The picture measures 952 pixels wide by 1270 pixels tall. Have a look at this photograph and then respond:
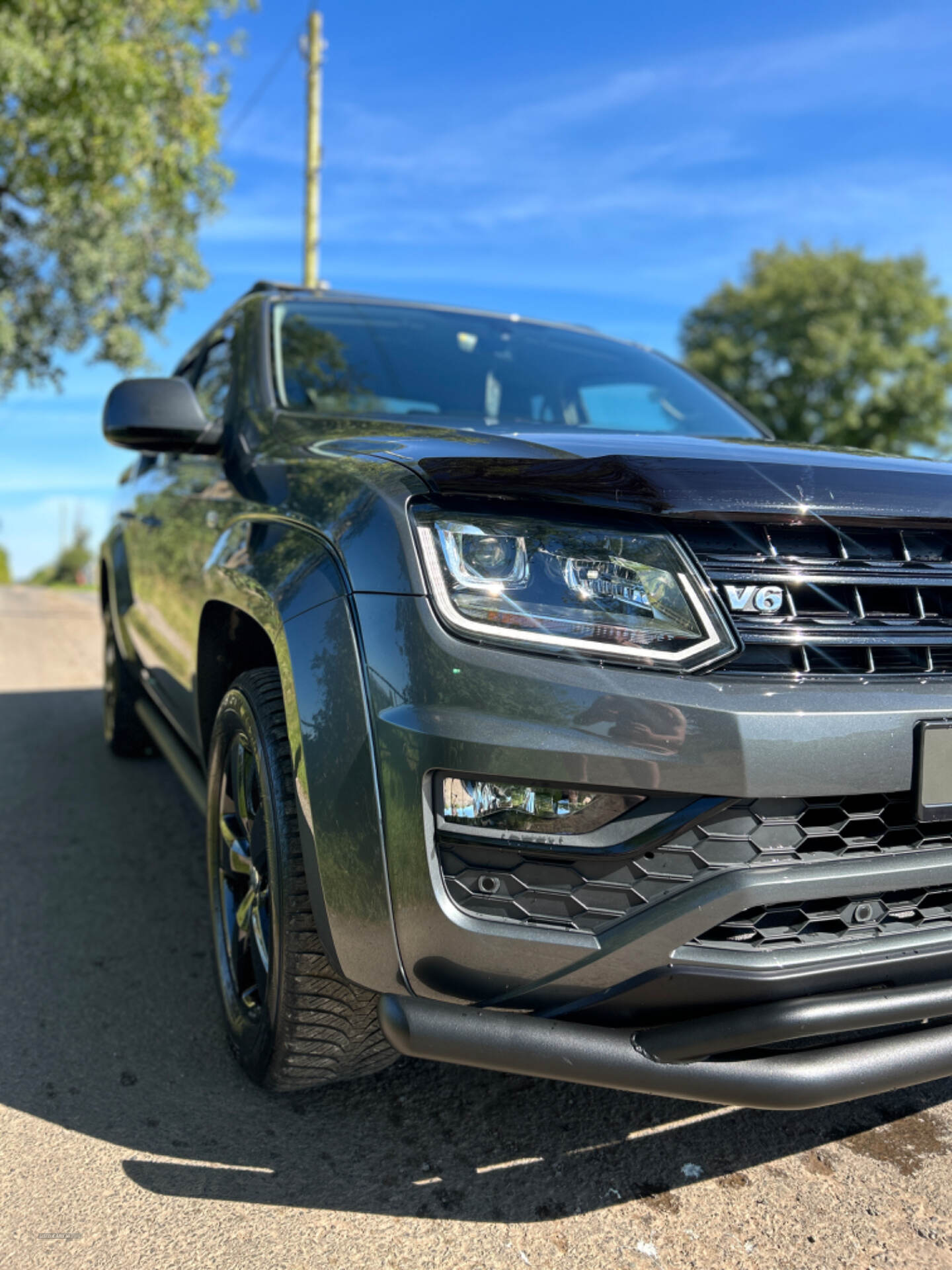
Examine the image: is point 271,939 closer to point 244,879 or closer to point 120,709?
point 244,879

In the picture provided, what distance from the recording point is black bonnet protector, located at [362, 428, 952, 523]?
1.61 m

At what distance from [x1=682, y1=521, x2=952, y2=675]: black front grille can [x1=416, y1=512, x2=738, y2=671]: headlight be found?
48 mm

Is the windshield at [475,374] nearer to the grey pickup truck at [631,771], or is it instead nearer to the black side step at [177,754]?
the grey pickup truck at [631,771]

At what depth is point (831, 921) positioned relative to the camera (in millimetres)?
1607

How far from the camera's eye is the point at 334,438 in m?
2.22

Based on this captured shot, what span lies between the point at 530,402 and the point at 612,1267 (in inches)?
93.5

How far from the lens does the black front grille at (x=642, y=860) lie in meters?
1.53

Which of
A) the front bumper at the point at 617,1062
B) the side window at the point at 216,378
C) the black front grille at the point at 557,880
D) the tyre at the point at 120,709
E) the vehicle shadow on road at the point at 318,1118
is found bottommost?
the tyre at the point at 120,709

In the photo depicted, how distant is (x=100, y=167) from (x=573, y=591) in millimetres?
11494

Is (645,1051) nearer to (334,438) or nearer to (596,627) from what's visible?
(596,627)

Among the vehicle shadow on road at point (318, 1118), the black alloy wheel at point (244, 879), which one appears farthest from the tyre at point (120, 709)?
the black alloy wheel at point (244, 879)

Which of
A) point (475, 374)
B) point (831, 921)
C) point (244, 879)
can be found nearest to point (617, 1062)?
point (831, 921)

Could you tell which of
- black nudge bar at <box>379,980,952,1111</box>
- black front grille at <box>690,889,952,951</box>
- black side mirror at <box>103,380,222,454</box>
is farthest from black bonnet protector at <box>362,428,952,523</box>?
black side mirror at <box>103,380,222,454</box>

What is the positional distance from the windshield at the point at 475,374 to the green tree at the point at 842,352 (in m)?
30.3
